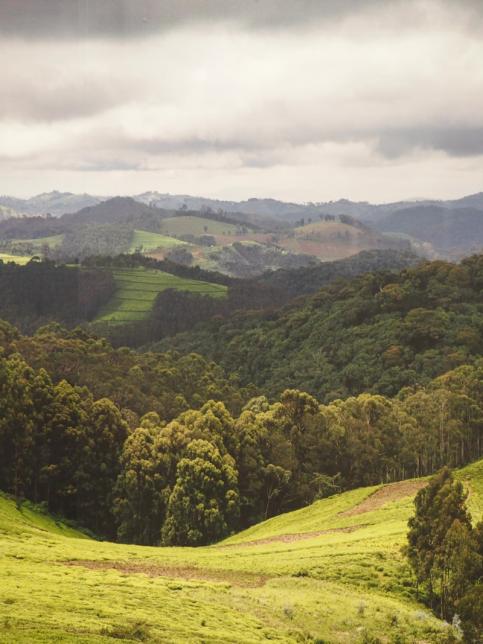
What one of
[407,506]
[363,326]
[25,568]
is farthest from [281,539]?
[363,326]

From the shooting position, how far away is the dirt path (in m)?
51.8

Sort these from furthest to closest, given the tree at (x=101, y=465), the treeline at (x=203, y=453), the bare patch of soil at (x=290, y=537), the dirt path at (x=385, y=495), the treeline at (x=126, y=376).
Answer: the treeline at (x=126, y=376) → the tree at (x=101, y=465) → the treeline at (x=203, y=453) → the dirt path at (x=385, y=495) → the bare patch of soil at (x=290, y=537)

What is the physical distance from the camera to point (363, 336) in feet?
413

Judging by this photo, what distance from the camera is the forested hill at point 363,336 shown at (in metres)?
112

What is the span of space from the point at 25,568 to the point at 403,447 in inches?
1871

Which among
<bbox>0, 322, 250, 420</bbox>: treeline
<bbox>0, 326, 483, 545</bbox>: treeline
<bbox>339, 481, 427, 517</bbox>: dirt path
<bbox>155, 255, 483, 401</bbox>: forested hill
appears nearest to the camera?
<bbox>339, 481, 427, 517</bbox>: dirt path

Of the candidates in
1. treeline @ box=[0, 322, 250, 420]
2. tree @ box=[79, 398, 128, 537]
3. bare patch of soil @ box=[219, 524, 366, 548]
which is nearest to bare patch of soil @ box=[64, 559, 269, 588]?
bare patch of soil @ box=[219, 524, 366, 548]

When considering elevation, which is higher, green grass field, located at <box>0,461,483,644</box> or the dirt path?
green grass field, located at <box>0,461,483,644</box>

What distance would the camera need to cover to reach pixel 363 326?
129 meters

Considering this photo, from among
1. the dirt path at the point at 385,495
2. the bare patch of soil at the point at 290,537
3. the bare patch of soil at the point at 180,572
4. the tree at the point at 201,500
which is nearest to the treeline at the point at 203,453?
the tree at the point at 201,500

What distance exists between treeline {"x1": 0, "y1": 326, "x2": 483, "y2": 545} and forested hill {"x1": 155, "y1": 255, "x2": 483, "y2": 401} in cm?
3333

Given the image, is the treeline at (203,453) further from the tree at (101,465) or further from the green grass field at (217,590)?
the green grass field at (217,590)

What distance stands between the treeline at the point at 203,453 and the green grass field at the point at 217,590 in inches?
553

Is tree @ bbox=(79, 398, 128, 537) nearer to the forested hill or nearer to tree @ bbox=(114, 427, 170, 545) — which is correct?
tree @ bbox=(114, 427, 170, 545)
